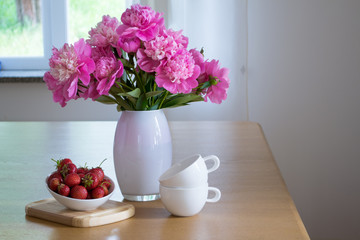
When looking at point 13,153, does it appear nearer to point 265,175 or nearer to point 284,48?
point 265,175

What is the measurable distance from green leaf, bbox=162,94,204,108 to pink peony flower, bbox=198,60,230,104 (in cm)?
3

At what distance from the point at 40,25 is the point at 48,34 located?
81 millimetres

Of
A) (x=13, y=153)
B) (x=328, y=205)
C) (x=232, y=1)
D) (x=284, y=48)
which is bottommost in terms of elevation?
(x=328, y=205)

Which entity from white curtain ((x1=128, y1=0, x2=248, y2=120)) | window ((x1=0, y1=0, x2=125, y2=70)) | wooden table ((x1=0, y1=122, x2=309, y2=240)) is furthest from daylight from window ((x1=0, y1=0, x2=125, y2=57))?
wooden table ((x1=0, y1=122, x2=309, y2=240))

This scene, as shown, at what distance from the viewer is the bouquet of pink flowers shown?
96 cm

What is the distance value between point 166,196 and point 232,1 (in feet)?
6.20

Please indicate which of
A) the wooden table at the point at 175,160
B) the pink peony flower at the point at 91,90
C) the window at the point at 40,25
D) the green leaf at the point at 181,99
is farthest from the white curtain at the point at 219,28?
the pink peony flower at the point at 91,90

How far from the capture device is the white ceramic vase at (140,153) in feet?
3.42

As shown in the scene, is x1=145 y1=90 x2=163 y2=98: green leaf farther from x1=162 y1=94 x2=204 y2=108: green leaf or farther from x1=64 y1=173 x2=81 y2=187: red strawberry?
x1=64 y1=173 x2=81 y2=187: red strawberry

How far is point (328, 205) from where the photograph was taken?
277cm

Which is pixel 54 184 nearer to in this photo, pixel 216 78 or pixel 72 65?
pixel 72 65

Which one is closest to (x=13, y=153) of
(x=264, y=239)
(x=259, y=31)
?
(x=264, y=239)

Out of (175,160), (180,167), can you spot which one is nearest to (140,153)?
(180,167)

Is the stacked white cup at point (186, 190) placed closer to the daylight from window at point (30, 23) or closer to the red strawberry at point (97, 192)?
the red strawberry at point (97, 192)
